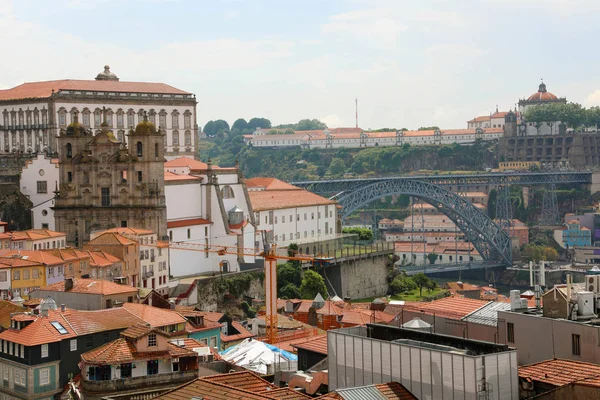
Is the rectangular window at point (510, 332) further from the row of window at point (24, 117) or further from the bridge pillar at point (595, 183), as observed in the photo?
the bridge pillar at point (595, 183)

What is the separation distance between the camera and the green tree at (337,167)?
17716 centimetres

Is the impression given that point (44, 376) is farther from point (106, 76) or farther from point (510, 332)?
point (106, 76)

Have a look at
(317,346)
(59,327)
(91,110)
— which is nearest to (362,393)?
(317,346)

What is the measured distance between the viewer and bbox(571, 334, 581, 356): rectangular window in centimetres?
2198

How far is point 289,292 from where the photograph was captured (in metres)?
66.1

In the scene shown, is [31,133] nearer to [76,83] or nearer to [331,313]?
[76,83]

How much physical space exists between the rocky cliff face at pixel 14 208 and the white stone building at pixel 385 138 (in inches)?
4654

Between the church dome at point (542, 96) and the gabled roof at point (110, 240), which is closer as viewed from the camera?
the gabled roof at point (110, 240)

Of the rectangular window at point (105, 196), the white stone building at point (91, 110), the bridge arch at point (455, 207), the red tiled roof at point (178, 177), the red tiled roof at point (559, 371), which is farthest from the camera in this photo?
the bridge arch at point (455, 207)

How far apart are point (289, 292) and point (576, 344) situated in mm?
44442

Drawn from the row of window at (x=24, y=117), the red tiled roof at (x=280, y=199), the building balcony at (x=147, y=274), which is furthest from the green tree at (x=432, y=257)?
the building balcony at (x=147, y=274)

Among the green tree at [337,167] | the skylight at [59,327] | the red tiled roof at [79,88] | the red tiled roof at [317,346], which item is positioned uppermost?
the red tiled roof at [79,88]

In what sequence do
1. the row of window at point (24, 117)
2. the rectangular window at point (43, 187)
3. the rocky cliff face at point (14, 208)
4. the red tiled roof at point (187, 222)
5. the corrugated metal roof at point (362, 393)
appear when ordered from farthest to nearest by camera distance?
the row of window at point (24, 117)
the rectangular window at point (43, 187)
the rocky cliff face at point (14, 208)
the red tiled roof at point (187, 222)
the corrugated metal roof at point (362, 393)

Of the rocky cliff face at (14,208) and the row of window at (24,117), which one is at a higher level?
the row of window at (24,117)
